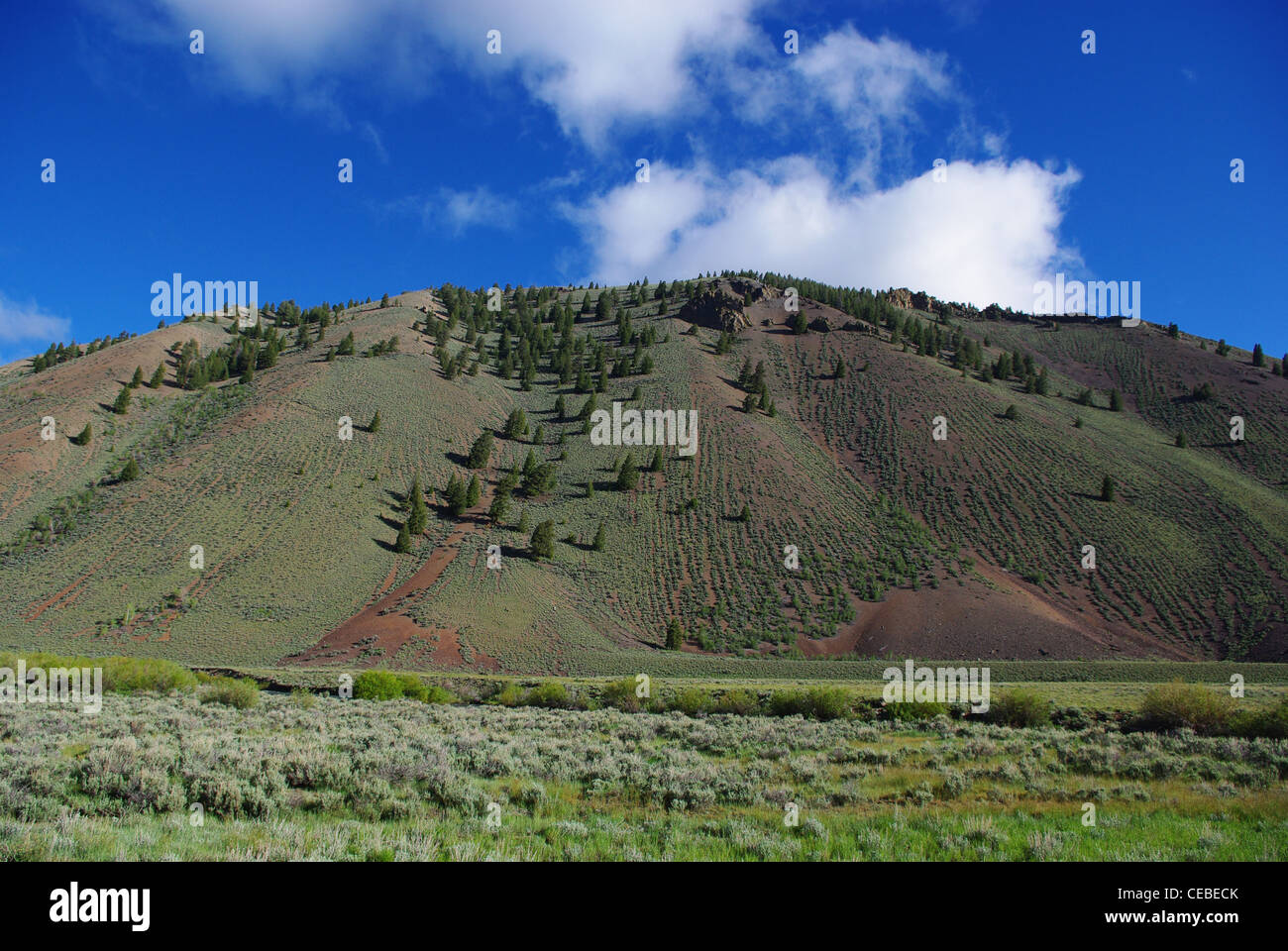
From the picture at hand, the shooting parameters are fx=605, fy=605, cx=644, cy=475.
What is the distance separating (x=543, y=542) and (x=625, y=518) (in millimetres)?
11637

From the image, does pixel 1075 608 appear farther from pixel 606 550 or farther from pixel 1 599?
pixel 1 599

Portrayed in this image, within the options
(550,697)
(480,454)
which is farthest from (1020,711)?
(480,454)

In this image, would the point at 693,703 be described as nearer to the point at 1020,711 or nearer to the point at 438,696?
the point at 1020,711

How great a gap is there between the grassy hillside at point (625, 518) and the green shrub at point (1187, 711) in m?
28.5

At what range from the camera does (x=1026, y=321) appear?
170m

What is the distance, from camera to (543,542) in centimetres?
6162

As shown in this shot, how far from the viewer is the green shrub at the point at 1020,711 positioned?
2062 centimetres

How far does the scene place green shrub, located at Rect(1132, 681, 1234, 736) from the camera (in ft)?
60.2

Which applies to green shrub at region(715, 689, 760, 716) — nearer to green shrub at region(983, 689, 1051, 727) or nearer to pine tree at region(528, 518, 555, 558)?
green shrub at region(983, 689, 1051, 727)

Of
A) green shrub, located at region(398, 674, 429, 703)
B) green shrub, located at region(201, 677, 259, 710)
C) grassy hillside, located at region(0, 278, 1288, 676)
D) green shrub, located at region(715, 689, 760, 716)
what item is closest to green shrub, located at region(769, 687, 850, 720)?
green shrub, located at region(715, 689, 760, 716)

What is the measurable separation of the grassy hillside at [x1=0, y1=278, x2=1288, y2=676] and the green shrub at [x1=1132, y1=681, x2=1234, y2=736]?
28516mm
